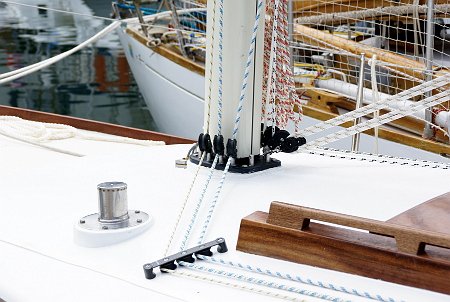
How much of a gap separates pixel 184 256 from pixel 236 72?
0.68 metres

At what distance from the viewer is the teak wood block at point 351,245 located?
125 centimetres

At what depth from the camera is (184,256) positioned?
1392 mm

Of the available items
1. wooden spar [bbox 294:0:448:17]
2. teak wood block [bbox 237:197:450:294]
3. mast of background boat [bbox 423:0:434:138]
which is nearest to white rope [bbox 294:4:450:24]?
wooden spar [bbox 294:0:448:17]

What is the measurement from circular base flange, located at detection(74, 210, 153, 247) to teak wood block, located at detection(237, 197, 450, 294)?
25cm

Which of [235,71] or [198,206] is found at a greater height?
[235,71]

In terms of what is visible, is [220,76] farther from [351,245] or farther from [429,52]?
[429,52]

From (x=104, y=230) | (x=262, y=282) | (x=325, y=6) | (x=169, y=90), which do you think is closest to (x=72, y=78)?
(x=169, y=90)

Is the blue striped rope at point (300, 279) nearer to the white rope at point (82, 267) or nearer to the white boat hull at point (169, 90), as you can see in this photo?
the white rope at point (82, 267)

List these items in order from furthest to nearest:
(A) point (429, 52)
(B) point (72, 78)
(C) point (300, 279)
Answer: (B) point (72, 78), (A) point (429, 52), (C) point (300, 279)

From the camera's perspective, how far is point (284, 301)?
1.25 metres

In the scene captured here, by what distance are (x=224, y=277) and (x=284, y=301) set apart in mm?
146

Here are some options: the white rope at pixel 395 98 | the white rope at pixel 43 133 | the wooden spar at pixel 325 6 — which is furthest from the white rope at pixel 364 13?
the white rope at pixel 395 98

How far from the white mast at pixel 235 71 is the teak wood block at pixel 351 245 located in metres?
0.50

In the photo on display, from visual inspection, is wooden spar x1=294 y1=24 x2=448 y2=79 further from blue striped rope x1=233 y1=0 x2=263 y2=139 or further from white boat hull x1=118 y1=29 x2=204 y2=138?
blue striped rope x1=233 y1=0 x2=263 y2=139
